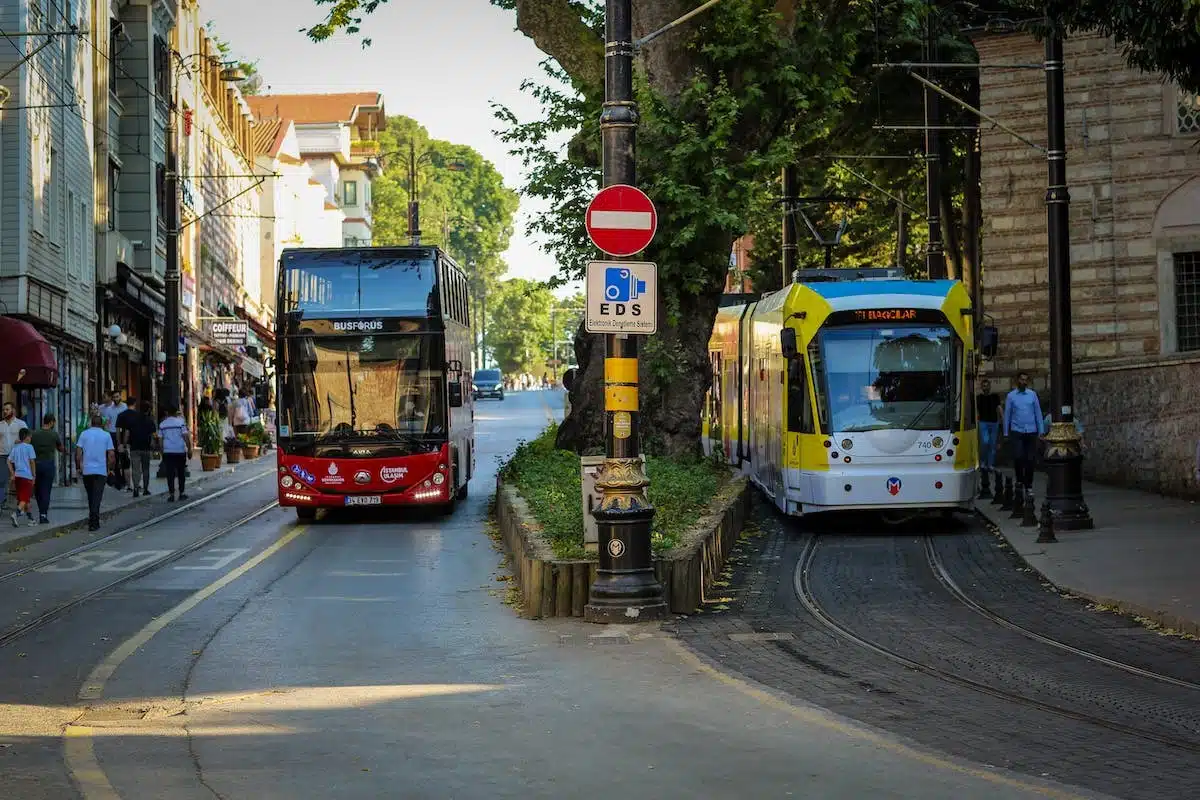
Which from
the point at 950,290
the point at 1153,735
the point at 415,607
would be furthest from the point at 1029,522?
the point at 1153,735

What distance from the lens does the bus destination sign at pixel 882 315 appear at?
22.8 m

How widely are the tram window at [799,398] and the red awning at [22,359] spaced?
14.2m

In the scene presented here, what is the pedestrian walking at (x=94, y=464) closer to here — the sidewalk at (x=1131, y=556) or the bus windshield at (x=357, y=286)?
the bus windshield at (x=357, y=286)

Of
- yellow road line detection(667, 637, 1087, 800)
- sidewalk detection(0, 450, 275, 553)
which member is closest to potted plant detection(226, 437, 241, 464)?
sidewalk detection(0, 450, 275, 553)

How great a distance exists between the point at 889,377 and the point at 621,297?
358 inches

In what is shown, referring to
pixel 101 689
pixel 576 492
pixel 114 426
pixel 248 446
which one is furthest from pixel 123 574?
pixel 248 446

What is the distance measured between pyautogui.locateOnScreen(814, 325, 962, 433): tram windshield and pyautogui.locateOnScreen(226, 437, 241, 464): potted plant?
2589cm

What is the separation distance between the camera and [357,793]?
8.06m

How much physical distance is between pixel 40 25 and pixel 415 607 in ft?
79.4

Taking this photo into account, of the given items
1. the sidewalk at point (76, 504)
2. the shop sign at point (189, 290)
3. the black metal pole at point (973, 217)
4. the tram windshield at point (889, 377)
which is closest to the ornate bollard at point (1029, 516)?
the tram windshield at point (889, 377)

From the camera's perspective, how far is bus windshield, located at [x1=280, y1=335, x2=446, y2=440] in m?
25.9

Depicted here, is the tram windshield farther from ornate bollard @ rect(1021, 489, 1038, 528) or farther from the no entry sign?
the no entry sign

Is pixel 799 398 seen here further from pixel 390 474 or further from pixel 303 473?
pixel 303 473

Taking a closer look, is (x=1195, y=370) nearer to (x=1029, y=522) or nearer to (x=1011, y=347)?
(x=1029, y=522)
